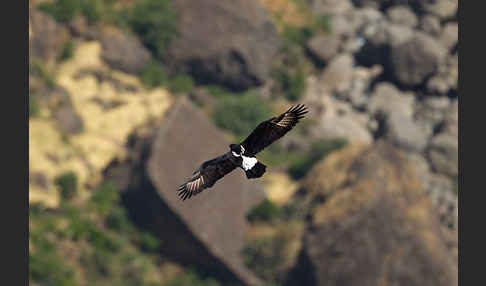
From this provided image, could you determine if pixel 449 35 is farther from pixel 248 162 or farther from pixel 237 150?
pixel 248 162

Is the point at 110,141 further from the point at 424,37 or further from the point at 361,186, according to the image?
the point at 424,37

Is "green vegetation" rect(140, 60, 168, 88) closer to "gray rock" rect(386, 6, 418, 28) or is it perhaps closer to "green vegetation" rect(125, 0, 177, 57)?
"green vegetation" rect(125, 0, 177, 57)

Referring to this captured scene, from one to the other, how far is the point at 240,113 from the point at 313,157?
20.5ft

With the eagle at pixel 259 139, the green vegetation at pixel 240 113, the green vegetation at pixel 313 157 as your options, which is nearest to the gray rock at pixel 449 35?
the green vegetation at pixel 240 113

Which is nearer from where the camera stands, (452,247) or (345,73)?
(452,247)

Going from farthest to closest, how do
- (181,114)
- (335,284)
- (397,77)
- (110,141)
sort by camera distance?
(397,77) → (110,141) → (181,114) → (335,284)

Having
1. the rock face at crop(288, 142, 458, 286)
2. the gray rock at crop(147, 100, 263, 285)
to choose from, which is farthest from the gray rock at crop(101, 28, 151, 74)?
the rock face at crop(288, 142, 458, 286)

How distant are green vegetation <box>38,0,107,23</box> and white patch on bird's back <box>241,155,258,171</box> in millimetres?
42570

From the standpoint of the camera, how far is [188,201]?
49.8 m

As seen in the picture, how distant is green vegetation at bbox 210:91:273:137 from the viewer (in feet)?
202

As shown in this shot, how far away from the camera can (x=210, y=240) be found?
1996 inches

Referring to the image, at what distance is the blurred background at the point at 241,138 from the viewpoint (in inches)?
1940

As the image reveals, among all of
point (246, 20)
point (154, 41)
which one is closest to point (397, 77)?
point (246, 20)

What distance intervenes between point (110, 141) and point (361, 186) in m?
14.1
